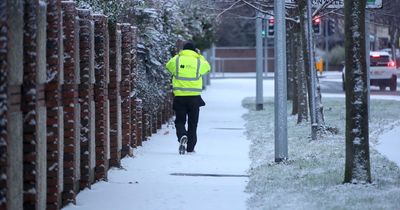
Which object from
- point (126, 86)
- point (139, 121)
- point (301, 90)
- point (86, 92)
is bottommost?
point (139, 121)

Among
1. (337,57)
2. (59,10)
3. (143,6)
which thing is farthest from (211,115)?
(337,57)

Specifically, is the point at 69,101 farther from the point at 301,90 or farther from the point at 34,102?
the point at 301,90

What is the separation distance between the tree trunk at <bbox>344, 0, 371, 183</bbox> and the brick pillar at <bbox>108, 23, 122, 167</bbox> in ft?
11.7

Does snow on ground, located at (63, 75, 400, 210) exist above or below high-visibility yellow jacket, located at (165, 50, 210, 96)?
below

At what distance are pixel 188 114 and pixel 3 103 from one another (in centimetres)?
826

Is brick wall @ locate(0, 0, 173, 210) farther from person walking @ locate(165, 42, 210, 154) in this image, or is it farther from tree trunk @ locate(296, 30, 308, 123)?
tree trunk @ locate(296, 30, 308, 123)

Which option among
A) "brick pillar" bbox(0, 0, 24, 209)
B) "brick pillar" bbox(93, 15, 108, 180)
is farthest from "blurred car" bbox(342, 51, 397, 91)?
"brick pillar" bbox(0, 0, 24, 209)

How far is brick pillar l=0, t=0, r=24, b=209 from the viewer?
266 inches

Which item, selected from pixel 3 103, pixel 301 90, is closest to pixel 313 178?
pixel 3 103

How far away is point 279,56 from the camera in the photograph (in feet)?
43.0

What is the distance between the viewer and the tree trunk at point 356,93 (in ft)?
33.4

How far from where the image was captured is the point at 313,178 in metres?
11.1

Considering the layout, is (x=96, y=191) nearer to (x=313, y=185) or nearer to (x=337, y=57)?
(x=313, y=185)

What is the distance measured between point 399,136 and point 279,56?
4875 mm
